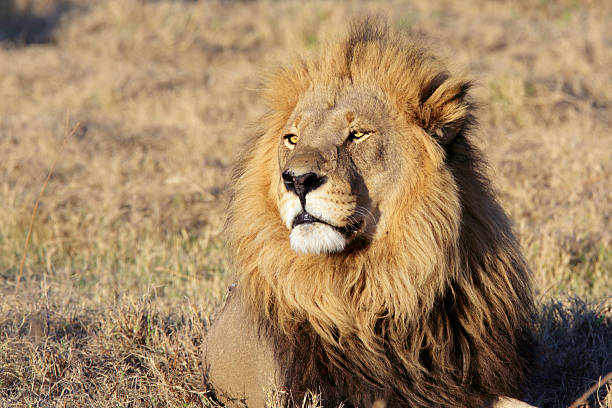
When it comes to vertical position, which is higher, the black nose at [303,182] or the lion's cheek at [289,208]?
the black nose at [303,182]

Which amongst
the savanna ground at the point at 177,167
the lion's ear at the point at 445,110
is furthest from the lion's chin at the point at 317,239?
the savanna ground at the point at 177,167

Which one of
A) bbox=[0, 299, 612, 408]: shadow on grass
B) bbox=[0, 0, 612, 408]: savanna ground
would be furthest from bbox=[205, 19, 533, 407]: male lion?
bbox=[0, 299, 612, 408]: shadow on grass

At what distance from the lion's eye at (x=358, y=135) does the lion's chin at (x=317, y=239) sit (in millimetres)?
375

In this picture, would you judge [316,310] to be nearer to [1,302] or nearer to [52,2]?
[1,302]

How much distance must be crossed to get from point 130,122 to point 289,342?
19.9 ft

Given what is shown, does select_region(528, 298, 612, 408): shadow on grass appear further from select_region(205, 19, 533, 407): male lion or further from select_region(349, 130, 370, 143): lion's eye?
select_region(349, 130, 370, 143): lion's eye

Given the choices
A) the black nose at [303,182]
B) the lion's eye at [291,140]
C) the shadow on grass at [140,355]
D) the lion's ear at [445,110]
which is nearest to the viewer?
the black nose at [303,182]

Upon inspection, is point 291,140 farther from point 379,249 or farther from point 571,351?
point 571,351

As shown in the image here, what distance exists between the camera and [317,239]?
2.56 m

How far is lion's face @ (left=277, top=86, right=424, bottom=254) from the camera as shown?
257cm

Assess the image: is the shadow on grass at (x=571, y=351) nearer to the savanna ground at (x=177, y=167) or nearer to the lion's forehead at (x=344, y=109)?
the savanna ground at (x=177, y=167)

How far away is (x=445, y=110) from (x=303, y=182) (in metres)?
0.60

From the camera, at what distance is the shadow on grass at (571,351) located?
3617 millimetres

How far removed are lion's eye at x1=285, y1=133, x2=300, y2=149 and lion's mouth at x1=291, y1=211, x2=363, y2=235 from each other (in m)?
0.37
